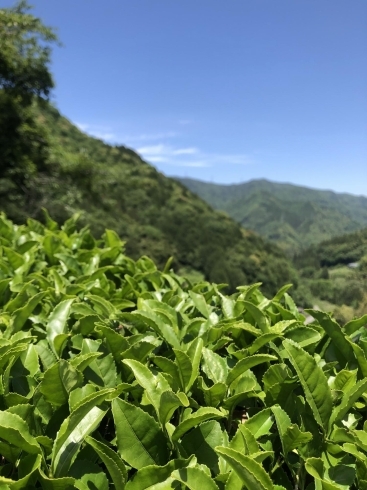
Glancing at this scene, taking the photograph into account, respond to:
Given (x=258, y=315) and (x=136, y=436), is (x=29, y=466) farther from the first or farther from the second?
(x=258, y=315)

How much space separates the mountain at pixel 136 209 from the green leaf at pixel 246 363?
32.6 ft

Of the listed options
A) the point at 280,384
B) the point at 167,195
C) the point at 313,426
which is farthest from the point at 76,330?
the point at 167,195

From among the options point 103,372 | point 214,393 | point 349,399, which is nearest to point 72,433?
point 103,372

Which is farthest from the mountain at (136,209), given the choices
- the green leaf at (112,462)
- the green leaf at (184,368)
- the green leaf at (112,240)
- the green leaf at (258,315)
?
the green leaf at (112,462)

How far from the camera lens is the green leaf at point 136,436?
1141mm

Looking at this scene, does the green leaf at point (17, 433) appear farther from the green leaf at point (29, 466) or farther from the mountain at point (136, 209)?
the mountain at point (136, 209)

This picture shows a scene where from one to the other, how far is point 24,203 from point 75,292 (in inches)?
396

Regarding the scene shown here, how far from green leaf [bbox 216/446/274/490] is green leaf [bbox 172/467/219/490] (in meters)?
0.11

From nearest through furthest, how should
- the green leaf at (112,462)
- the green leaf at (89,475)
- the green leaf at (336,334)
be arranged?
the green leaf at (112,462) < the green leaf at (89,475) < the green leaf at (336,334)

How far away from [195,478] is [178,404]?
0.19 m

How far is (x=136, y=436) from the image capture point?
116cm

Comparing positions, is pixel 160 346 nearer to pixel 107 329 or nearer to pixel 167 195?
pixel 107 329

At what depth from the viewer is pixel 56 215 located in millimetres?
12320

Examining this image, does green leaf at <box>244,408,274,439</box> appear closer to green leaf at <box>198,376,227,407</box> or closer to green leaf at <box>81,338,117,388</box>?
green leaf at <box>198,376,227,407</box>
